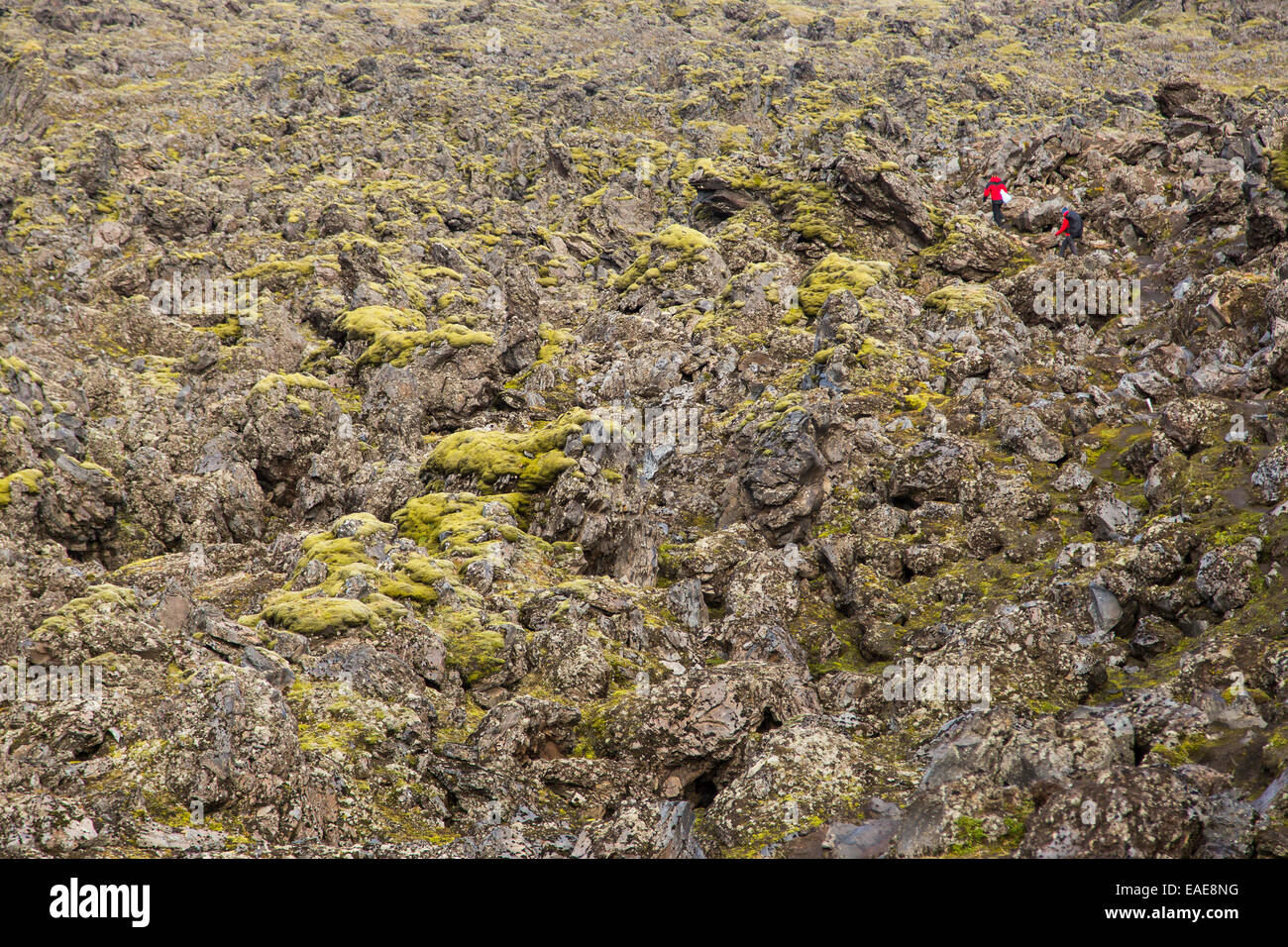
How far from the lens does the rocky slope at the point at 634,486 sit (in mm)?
15109

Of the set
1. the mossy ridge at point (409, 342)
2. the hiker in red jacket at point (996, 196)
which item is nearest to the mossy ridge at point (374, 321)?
the mossy ridge at point (409, 342)

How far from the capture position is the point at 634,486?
31.3m

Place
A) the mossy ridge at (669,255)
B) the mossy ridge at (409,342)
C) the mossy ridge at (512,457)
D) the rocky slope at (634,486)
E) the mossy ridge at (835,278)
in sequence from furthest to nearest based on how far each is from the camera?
1. the mossy ridge at (669,255)
2. the mossy ridge at (409,342)
3. the mossy ridge at (835,278)
4. the mossy ridge at (512,457)
5. the rocky slope at (634,486)

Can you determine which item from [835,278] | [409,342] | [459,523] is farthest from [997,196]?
[459,523]

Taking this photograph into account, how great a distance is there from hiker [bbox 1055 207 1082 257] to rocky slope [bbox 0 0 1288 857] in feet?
4.10

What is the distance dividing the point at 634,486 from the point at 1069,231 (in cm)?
2782

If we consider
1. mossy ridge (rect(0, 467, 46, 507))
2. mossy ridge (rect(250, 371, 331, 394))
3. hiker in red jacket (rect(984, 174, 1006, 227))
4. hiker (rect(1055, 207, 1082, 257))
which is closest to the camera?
mossy ridge (rect(0, 467, 46, 507))

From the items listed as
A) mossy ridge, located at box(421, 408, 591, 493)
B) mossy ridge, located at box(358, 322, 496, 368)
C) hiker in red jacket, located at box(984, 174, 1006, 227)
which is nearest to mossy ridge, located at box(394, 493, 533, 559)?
mossy ridge, located at box(421, 408, 591, 493)

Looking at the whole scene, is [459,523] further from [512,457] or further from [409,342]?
[409,342]

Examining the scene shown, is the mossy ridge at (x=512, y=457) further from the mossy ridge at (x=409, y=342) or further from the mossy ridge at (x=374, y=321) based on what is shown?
the mossy ridge at (x=374, y=321)

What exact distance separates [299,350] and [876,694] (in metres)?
42.9

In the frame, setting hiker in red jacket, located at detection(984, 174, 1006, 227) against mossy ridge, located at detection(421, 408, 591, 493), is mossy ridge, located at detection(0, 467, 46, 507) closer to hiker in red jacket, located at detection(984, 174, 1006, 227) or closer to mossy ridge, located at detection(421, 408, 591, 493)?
mossy ridge, located at detection(421, 408, 591, 493)

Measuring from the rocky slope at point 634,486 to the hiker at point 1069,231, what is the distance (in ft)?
4.10

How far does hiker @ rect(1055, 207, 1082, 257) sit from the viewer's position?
41438 millimetres
